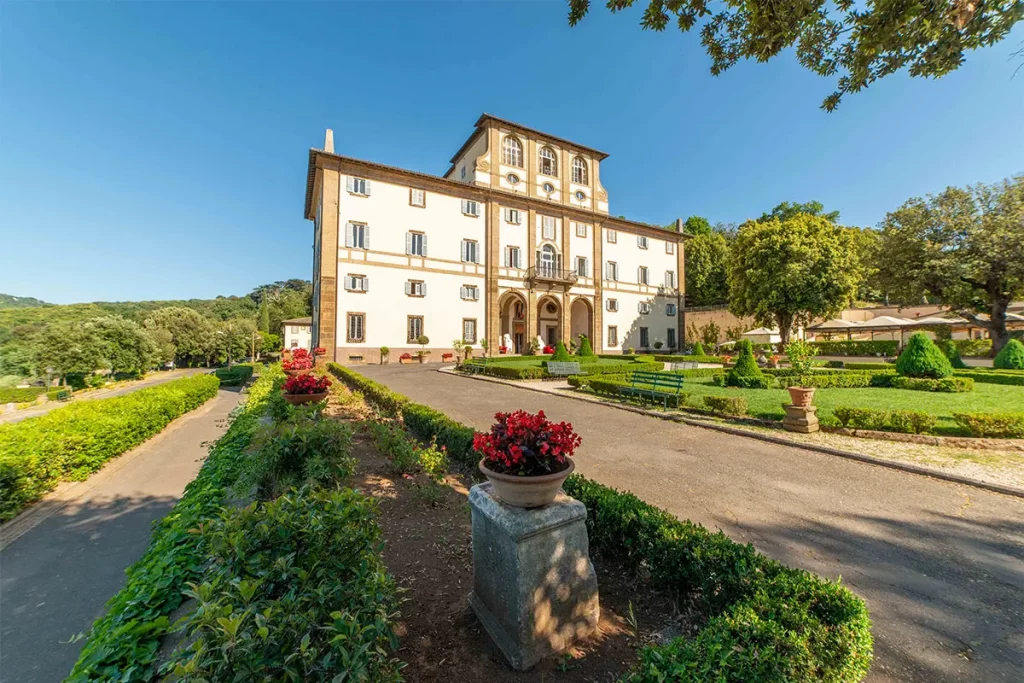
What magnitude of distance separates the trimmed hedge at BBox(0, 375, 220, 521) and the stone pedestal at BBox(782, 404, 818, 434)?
12.6 meters

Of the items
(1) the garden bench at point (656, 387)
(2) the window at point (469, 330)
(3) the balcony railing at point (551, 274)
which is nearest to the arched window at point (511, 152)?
(3) the balcony railing at point (551, 274)

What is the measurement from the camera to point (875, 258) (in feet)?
76.1

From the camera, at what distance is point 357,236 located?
2328 cm

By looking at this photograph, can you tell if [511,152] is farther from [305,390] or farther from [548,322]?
[305,390]

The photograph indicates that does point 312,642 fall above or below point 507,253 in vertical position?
below

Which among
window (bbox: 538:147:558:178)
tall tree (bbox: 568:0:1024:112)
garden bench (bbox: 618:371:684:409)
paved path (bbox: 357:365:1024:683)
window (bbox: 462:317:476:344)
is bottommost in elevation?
paved path (bbox: 357:365:1024:683)

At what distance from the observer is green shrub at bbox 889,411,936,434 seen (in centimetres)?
662

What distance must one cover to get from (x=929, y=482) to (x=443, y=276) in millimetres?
24089

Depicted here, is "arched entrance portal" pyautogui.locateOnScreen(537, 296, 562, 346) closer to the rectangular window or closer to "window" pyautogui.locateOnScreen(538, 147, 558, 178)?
the rectangular window

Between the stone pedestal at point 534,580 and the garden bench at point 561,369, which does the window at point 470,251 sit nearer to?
the garden bench at point 561,369

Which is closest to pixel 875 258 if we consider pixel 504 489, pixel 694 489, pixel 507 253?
pixel 507 253

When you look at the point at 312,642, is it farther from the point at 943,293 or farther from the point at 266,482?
the point at 943,293

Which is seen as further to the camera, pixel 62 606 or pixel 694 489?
pixel 694 489

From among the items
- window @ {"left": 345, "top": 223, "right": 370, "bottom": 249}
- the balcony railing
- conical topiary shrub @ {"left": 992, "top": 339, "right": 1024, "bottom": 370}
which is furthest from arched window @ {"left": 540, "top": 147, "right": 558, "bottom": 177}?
conical topiary shrub @ {"left": 992, "top": 339, "right": 1024, "bottom": 370}
